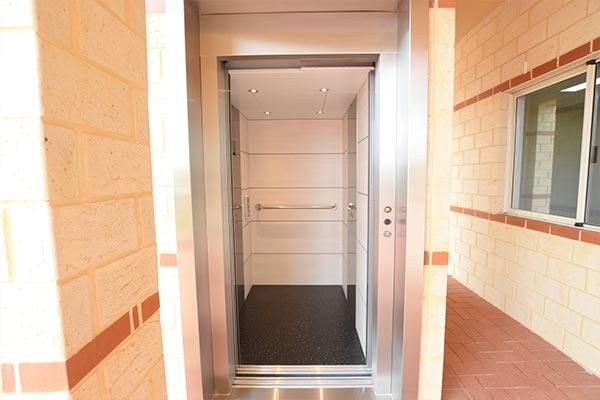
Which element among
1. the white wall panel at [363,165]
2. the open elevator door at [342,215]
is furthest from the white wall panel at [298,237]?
the white wall panel at [363,165]

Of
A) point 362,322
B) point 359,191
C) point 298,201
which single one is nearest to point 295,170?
point 298,201

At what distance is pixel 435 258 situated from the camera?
1.39 m

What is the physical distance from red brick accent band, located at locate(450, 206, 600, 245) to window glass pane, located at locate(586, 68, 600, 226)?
94 mm

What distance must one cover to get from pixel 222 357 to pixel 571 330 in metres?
2.32

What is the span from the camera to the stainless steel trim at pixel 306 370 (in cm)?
180

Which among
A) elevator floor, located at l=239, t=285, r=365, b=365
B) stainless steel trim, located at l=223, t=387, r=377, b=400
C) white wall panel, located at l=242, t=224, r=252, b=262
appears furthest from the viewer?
white wall panel, located at l=242, t=224, r=252, b=262

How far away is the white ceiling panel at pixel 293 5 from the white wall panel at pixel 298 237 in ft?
7.61

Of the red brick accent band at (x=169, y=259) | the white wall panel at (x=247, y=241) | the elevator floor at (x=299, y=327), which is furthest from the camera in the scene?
the white wall panel at (x=247, y=241)

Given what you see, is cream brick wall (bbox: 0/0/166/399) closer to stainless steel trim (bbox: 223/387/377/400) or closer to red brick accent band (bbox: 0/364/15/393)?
red brick accent band (bbox: 0/364/15/393)

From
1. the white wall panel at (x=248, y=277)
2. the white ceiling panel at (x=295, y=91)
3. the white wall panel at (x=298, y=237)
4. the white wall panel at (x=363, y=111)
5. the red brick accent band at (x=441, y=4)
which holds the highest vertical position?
the red brick accent band at (x=441, y=4)

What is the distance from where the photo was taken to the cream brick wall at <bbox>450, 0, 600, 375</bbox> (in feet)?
6.15

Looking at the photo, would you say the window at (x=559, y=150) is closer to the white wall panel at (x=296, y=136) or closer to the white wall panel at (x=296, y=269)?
the white wall panel at (x=296, y=136)

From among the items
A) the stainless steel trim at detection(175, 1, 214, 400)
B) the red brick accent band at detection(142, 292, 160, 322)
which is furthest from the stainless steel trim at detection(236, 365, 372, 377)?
the red brick accent band at detection(142, 292, 160, 322)

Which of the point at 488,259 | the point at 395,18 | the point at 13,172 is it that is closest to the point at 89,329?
the point at 13,172
